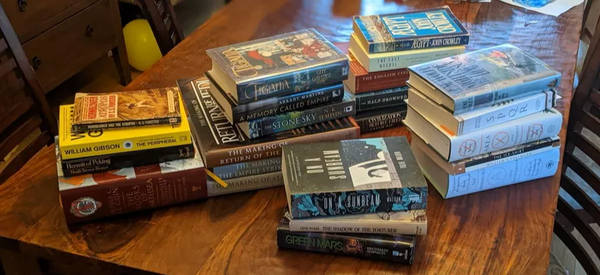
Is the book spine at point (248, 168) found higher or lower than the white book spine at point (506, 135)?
lower

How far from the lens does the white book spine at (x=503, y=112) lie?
0.88 meters

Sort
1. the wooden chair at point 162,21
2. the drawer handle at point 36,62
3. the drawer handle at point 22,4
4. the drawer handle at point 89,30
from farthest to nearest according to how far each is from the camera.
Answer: the drawer handle at point 89,30 < the drawer handle at point 36,62 < the drawer handle at point 22,4 < the wooden chair at point 162,21

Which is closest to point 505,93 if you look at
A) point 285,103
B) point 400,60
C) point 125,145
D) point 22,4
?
point 400,60

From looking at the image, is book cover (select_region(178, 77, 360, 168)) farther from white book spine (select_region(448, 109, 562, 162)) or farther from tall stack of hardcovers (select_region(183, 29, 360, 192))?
white book spine (select_region(448, 109, 562, 162))

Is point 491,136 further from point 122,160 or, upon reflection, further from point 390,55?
point 122,160

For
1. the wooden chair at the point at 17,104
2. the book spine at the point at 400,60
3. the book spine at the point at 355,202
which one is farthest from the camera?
the wooden chair at the point at 17,104

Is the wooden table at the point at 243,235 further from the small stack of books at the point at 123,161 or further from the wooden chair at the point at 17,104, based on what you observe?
the wooden chair at the point at 17,104

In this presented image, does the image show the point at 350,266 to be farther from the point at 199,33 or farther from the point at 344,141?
the point at 199,33

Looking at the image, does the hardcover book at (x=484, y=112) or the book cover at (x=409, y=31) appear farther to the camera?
the book cover at (x=409, y=31)

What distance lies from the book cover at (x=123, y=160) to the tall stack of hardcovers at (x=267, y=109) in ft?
0.14

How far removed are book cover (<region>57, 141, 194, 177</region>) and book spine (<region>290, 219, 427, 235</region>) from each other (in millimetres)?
234

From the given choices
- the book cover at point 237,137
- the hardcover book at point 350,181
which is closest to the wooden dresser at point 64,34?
the book cover at point 237,137

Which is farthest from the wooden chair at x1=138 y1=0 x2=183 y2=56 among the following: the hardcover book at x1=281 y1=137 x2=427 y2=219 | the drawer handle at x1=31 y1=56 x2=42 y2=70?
the drawer handle at x1=31 y1=56 x2=42 y2=70

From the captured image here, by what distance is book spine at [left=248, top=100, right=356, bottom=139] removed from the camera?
3.16 feet
